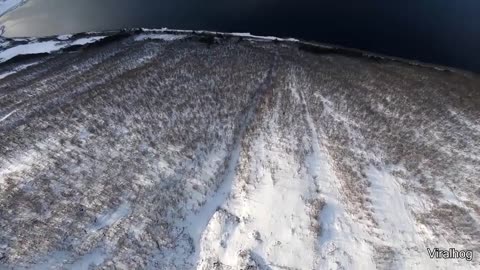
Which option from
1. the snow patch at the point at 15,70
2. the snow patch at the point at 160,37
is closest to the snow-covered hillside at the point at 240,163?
the snow patch at the point at 15,70

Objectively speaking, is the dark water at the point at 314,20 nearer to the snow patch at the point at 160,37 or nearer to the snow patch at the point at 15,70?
the snow patch at the point at 160,37

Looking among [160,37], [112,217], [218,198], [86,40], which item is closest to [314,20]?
[160,37]

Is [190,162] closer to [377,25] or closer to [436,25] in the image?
[377,25]

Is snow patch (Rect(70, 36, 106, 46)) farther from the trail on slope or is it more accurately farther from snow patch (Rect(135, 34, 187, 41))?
the trail on slope

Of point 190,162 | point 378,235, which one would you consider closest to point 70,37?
point 190,162

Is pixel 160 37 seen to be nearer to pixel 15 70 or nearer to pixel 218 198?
pixel 15 70

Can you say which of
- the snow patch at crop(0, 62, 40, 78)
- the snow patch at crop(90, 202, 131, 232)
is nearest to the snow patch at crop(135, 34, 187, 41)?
the snow patch at crop(0, 62, 40, 78)
